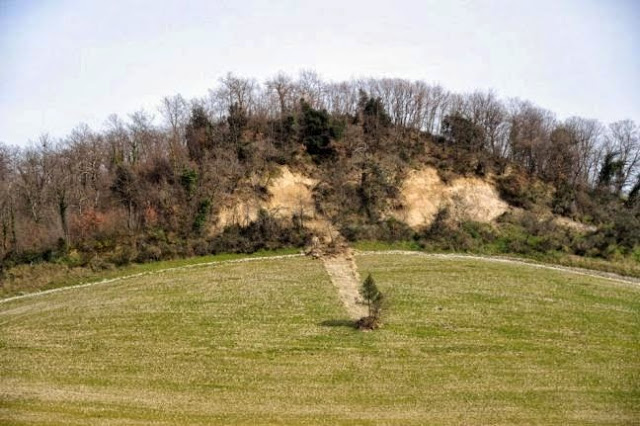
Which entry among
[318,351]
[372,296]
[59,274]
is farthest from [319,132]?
[318,351]

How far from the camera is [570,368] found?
27188 millimetres

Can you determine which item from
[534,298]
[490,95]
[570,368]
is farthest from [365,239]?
[490,95]

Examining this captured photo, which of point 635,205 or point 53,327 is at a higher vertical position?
point 635,205

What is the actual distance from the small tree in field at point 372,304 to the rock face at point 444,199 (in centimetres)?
2411

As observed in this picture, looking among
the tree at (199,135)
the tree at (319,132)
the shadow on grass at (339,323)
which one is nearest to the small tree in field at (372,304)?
the shadow on grass at (339,323)

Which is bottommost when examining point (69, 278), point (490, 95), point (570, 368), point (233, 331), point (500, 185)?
point (570, 368)

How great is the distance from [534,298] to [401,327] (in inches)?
451

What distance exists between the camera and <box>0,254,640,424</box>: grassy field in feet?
75.4

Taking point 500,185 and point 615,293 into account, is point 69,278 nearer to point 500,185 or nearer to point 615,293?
point 615,293

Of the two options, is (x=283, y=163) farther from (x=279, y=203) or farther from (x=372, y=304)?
(x=372, y=304)

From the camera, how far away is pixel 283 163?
197ft

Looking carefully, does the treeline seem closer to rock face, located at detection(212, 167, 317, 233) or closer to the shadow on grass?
rock face, located at detection(212, 167, 317, 233)

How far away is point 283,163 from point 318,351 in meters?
34.1

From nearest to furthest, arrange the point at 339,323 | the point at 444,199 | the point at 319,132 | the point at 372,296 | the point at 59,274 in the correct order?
1. the point at 372,296
2. the point at 339,323
3. the point at 59,274
4. the point at 444,199
5. the point at 319,132
